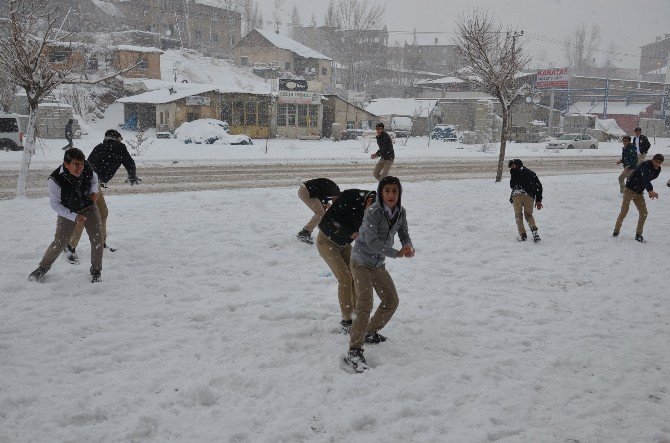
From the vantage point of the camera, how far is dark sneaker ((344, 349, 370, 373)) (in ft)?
14.4

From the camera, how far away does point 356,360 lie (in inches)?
174

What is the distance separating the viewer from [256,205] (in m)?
10.7

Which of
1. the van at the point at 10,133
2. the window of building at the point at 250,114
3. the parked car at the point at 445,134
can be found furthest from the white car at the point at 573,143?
the van at the point at 10,133

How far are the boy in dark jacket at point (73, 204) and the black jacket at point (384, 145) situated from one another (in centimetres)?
779

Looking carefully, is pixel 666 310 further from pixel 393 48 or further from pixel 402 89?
pixel 393 48

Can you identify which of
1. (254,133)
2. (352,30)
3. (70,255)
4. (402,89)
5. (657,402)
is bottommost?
(657,402)

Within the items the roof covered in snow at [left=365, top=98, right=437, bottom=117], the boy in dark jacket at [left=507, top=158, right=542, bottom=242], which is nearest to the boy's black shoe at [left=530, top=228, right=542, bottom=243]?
the boy in dark jacket at [left=507, top=158, right=542, bottom=242]

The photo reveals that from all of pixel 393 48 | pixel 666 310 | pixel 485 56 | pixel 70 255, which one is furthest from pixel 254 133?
pixel 393 48

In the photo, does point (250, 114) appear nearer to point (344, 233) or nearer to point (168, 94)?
point (168, 94)

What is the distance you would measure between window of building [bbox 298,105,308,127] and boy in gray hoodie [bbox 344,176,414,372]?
37212mm

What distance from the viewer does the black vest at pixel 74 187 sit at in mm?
5652

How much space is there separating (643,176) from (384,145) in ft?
19.3

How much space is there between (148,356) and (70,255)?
3.19 meters

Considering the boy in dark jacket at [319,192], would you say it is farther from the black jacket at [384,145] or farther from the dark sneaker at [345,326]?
the black jacket at [384,145]
